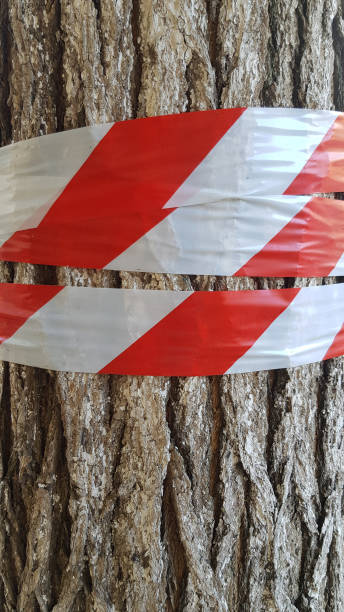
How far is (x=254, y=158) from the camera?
0.96 meters

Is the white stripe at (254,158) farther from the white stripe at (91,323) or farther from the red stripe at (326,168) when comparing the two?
the white stripe at (91,323)

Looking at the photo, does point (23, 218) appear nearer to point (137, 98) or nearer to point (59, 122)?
point (59, 122)

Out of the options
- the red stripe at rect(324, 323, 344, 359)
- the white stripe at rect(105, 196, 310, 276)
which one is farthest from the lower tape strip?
the red stripe at rect(324, 323, 344, 359)

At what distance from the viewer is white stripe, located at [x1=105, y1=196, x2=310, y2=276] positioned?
951 millimetres

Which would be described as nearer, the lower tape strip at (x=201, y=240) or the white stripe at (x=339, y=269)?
the lower tape strip at (x=201, y=240)

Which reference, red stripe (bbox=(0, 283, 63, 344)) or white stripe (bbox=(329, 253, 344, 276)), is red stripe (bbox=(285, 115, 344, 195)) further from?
red stripe (bbox=(0, 283, 63, 344))

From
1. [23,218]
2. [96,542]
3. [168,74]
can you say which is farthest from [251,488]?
[168,74]

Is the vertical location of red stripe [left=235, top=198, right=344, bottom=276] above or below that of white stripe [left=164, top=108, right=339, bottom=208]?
below

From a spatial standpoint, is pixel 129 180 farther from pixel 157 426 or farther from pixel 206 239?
pixel 157 426

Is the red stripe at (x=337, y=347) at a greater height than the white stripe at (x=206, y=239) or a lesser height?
lesser

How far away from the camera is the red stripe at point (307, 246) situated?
0.99 metres

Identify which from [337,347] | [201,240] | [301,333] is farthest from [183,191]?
[337,347]

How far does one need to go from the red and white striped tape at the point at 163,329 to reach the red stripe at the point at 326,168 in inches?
8.4

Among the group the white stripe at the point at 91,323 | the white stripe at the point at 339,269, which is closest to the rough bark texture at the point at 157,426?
the white stripe at the point at 91,323
